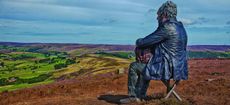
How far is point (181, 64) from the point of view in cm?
1432

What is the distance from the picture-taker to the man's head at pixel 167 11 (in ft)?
45.7

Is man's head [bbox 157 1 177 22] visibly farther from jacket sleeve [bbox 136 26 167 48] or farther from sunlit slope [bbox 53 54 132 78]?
sunlit slope [bbox 53 54 132 78]

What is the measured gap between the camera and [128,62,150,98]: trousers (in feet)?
47.8

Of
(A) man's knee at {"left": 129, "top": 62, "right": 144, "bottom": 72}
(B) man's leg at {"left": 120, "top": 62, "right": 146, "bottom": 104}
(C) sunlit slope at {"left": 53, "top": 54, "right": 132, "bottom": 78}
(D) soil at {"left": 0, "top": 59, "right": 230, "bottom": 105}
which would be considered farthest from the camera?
(C) sunlit slope at {"left": 53, "top": 54, "right": 132, "bottom": 78}

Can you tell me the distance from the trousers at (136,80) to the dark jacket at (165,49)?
1.34 ft

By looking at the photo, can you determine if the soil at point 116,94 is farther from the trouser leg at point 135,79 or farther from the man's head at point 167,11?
the man's head at point 167,11

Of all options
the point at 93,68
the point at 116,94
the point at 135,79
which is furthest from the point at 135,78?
the point at 93,68

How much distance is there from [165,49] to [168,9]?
1302 mm

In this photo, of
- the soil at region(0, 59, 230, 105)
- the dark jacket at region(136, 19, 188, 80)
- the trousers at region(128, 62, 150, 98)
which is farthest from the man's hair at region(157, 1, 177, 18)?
the soil at region(0, 59, 230, 105)

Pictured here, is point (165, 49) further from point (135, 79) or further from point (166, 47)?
point (135, 79)

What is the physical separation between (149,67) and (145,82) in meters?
0.94

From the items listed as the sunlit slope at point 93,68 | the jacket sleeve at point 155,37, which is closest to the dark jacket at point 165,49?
the jacket sleeve at point 155,37

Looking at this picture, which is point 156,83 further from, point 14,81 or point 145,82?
point 14,81

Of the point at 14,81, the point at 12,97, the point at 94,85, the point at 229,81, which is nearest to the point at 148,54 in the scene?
the point at 229,81
